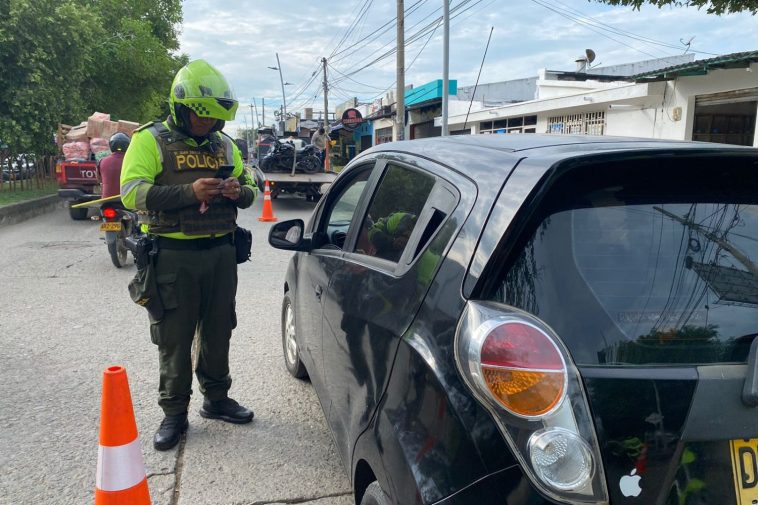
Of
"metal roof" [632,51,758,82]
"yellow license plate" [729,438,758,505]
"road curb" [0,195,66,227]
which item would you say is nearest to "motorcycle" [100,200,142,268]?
"road curb" [0,195,66,227]

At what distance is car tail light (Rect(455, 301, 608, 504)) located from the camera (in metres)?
1.28

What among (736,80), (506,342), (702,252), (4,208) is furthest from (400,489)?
(4,208)

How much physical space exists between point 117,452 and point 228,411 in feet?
4.75

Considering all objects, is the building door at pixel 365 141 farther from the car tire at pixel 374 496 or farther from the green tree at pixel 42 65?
the car tire at pixel 374 496

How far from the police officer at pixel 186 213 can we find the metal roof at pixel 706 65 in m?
9.54

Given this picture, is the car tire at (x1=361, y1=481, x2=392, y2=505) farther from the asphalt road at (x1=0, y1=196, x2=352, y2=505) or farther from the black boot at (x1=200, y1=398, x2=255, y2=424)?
the black boot at (x1=200, y1=398, x2=255, y2=424)

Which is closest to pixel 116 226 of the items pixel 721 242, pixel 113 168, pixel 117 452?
pixel 113 168

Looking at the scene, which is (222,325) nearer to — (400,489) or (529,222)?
(400,489)

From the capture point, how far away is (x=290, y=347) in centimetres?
418

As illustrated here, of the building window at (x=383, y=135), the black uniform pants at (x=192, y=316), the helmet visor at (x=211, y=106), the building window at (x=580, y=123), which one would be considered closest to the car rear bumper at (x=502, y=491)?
the black uniform pants at (x=192, y=316)

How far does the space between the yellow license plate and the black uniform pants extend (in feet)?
8.66

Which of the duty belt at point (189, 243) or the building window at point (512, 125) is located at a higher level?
the building window at point (512, 125)

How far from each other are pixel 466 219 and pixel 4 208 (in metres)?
13.5

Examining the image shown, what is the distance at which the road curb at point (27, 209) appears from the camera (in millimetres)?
12258
